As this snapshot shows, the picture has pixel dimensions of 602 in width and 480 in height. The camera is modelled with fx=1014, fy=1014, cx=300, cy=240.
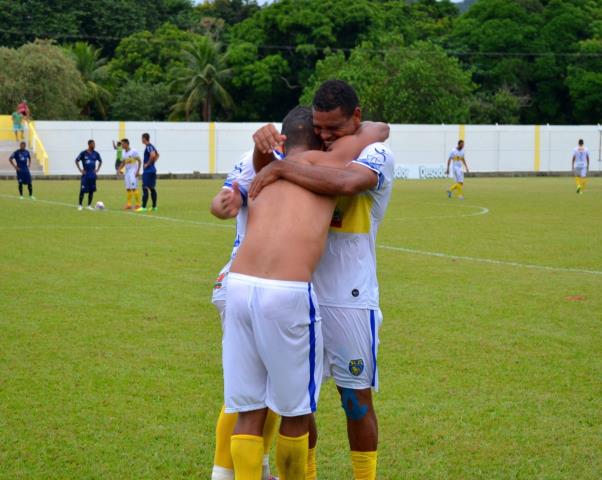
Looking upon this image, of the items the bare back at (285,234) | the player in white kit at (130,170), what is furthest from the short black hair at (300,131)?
the player in white kit at (130,170)

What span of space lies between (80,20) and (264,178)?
249 feet

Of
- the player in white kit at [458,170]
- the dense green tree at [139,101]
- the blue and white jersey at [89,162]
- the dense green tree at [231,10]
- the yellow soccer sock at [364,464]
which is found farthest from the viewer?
the dense green tree at [231,10]

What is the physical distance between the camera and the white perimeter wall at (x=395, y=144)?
5122 cm

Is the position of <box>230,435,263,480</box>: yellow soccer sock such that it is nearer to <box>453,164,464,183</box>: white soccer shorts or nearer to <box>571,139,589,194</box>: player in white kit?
<box>453,164,464,183</box>: white soccer shorts

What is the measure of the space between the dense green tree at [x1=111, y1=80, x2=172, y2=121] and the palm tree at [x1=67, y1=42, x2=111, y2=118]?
0.88 meters

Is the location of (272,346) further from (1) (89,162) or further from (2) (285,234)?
(1) (89,162)

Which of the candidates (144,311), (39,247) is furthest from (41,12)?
(144,311)

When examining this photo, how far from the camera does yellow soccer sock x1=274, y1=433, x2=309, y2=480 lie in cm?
477

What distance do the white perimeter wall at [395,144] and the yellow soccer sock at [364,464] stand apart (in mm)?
47377

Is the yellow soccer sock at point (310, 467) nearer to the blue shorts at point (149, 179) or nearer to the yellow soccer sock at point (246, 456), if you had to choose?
the yellow soccer sock at point (246, 456)

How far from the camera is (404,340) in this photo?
9305mm

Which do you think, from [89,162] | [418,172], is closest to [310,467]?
[89,162]

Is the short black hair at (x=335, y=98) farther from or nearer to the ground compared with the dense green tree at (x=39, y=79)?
nearer to the ground

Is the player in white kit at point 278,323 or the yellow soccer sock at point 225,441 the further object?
the yellow soccer sock at point 225,441
